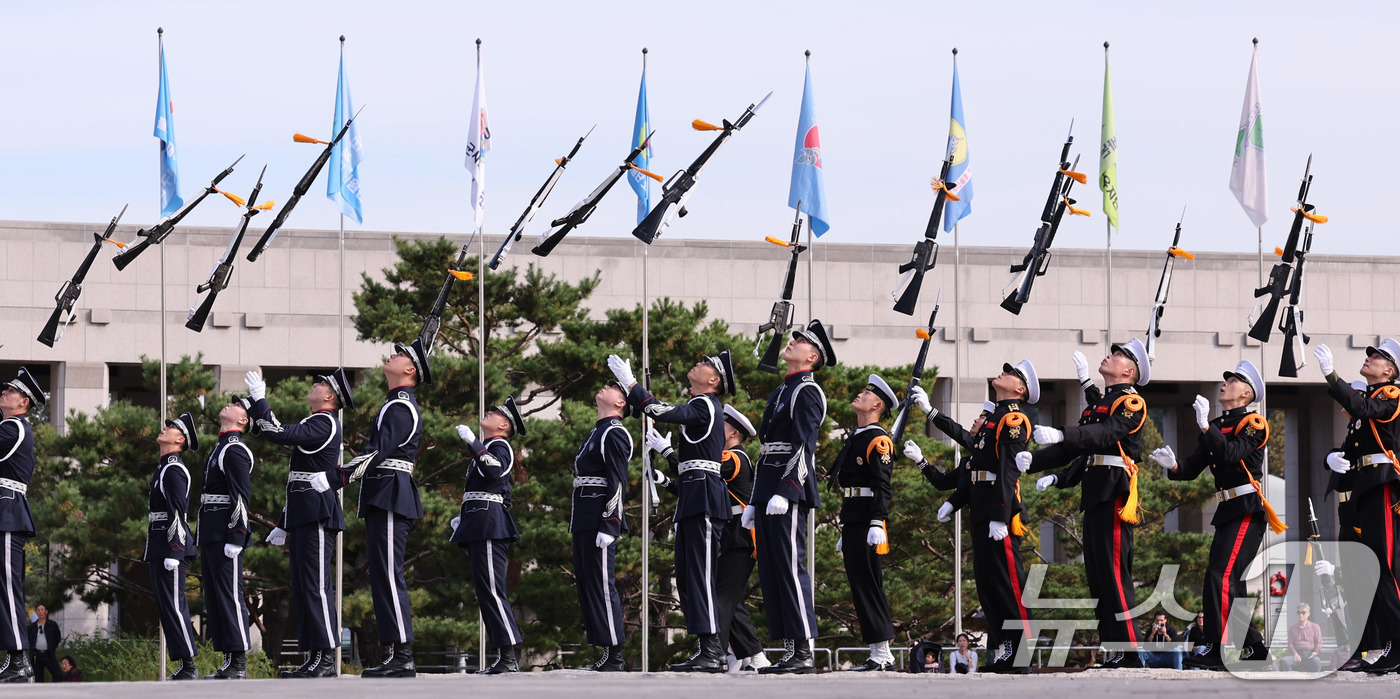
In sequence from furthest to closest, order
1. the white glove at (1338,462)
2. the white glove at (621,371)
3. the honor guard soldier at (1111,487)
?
the white glove at (621,371) < the white glove at (1338,462) < the honor guard soldier at (1111,487)

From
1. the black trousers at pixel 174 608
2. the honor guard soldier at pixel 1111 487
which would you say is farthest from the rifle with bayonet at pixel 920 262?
the black trousers at pixel 174 608

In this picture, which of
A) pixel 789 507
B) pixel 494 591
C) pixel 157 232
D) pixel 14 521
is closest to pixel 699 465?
pixel 789 507

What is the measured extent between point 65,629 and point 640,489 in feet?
37.1

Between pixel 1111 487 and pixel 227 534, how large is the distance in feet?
17.3

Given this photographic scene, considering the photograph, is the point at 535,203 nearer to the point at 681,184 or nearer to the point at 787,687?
the point at 681,184

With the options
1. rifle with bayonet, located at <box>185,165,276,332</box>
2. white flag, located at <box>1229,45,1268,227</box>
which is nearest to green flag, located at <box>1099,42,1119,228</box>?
white flag, located at <box>1229,45,1268,227</box>

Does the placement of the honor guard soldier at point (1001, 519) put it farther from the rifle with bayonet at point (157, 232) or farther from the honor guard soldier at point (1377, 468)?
the rifle with bayonet at point (157, 232)

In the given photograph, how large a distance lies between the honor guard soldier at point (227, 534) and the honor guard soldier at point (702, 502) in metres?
2.46

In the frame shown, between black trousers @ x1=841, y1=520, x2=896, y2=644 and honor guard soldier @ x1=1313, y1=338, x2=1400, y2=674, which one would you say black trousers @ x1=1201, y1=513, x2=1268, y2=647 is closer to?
honor guard soldier @ x1=1313, y1=338, x2=1400, y2=674

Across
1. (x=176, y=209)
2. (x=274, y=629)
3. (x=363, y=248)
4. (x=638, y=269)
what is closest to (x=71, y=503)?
(x=176, y=209)

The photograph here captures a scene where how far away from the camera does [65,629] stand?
87.8ft

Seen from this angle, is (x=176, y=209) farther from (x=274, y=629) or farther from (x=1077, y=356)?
(x=1077, y=356)

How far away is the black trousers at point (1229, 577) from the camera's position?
31.3ft

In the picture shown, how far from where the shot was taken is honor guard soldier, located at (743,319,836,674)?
10.2 metres
